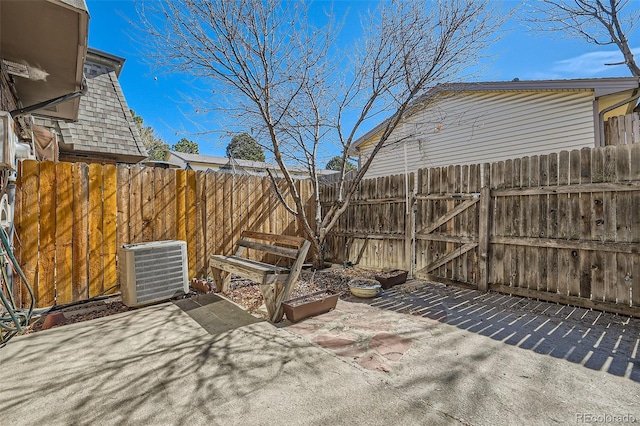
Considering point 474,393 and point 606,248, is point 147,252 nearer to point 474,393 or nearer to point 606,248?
point 474,393

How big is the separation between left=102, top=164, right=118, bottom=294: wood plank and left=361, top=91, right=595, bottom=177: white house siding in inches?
198

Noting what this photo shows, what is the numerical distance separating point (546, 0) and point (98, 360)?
10.9 metres

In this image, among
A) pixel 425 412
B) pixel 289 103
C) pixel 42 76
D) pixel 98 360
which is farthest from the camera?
pixel 289 103

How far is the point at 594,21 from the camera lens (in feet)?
24.8

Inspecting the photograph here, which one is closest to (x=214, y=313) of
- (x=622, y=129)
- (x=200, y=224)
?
(x=200, y=224)

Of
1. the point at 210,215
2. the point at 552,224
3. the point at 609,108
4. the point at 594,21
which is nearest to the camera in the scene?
the point at 552,224

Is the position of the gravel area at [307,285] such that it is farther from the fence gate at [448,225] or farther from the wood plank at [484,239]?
the wood plank at [484,239]

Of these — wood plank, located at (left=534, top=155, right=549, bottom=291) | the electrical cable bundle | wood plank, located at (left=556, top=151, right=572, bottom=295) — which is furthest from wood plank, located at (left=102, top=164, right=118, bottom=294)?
wood plank, located at (left=556, top=151, right=572, bottom=295)

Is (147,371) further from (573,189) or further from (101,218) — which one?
(573,189)

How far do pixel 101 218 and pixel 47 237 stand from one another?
1.90ft

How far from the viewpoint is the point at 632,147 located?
3.17 metres

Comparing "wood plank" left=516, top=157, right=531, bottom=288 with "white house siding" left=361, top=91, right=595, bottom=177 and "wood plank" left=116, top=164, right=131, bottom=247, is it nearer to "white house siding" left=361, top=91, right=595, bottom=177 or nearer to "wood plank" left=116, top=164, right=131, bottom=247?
"white house siding" left=361, top=91, right=595, bottom=177

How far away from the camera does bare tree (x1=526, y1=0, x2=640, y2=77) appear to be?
23.6 ft

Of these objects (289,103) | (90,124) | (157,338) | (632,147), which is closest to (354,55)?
(289,103)
